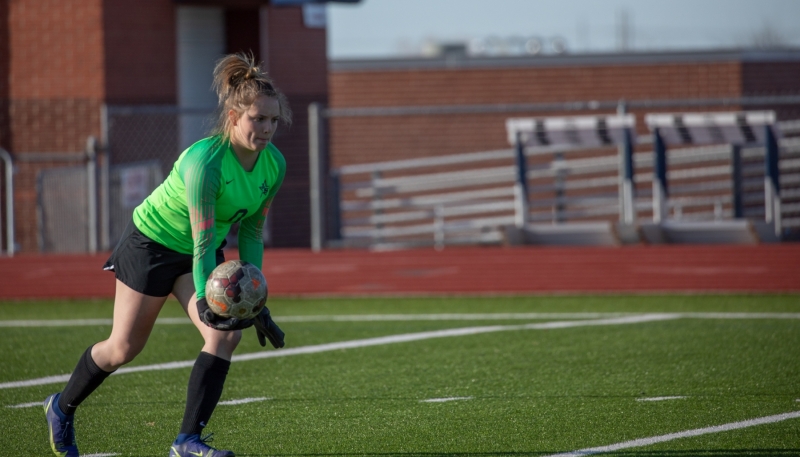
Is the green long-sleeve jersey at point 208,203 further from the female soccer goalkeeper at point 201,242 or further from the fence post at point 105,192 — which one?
the fence post at point 105,192

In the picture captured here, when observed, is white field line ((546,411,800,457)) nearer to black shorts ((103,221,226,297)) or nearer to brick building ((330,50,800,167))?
black shorts ((103,221,226,297))

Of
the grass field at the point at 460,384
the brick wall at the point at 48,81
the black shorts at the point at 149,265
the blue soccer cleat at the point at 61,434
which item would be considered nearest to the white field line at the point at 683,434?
the grass field at the point at 460,384

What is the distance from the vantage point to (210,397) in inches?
186

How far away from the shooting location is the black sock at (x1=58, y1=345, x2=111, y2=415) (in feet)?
16.7

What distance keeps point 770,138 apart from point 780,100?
1.26 metres

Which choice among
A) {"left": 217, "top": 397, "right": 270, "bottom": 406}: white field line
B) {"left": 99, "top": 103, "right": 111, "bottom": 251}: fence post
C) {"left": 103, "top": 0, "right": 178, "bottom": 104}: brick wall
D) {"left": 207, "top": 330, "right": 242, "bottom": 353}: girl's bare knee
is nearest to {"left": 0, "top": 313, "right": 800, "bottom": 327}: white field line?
{"left": 99, "top": 103, "right": 111, "bottom": 251}: fence post

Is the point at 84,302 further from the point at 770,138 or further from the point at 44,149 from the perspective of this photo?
the point at 770,138

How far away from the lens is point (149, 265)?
489cm

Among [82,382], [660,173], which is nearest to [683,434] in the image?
[82,382]

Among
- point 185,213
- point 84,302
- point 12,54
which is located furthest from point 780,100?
point 12,54

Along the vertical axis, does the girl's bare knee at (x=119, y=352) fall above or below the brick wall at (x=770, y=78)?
below

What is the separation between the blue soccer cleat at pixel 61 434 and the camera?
5094mm

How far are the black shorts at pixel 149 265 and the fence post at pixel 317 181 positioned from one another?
792 centimetres

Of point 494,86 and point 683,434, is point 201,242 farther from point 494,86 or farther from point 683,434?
point 494,86
